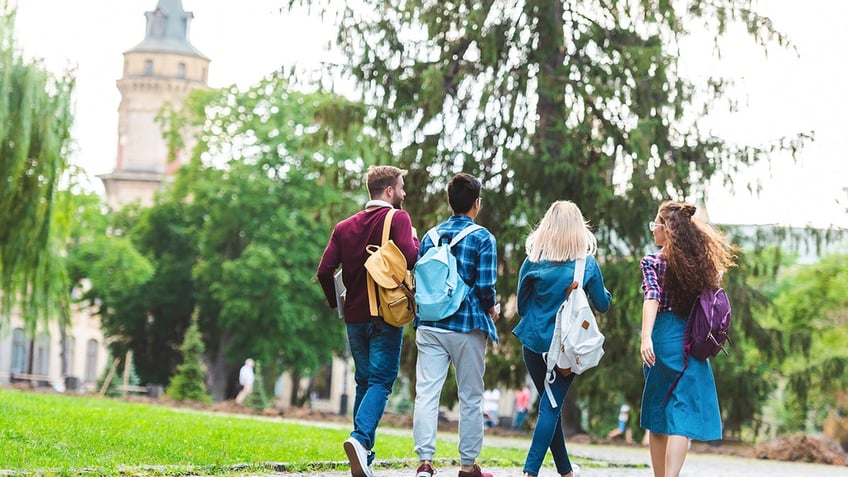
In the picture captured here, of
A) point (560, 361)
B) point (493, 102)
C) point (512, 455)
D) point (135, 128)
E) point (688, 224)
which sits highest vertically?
point (135, 128)

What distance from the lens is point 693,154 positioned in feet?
72.3

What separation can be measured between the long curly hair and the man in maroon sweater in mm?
1687

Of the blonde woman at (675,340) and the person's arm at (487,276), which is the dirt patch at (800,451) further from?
the person's arm at (487,276)

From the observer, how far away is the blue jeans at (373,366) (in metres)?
8.63

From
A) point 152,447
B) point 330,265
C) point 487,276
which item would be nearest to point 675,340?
point 487,276

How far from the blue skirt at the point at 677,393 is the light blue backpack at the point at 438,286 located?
1323mm

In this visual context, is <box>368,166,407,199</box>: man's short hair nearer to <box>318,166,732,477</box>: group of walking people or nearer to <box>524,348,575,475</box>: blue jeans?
<box>318,166,732,477</box>: group of walking people

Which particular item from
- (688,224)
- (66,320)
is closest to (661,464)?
(688,224)

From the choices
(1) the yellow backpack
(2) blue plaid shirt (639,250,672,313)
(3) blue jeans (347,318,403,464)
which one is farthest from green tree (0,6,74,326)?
(2) blue plaid shirt (639,250,672,313)

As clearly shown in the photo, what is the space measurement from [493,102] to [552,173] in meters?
1.83

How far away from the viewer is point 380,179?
8914 mm

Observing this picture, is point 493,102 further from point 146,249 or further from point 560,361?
point 146,249

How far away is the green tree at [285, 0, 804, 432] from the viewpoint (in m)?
21.6

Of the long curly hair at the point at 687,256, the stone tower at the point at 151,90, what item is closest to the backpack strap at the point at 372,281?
the long curly hair at the point at 687,256
